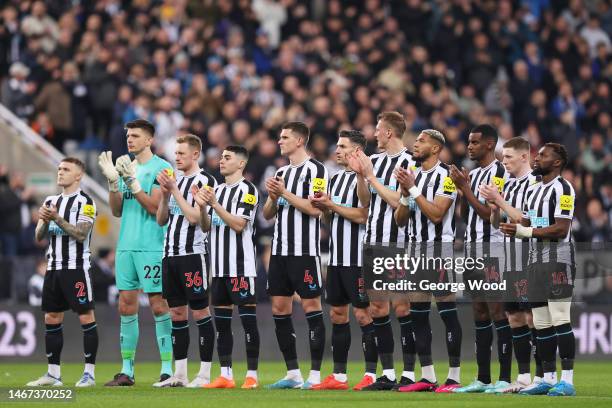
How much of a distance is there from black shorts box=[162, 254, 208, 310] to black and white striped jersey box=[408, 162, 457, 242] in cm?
228

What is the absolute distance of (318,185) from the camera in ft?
48.3

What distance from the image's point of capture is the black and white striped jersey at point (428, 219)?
559 inches

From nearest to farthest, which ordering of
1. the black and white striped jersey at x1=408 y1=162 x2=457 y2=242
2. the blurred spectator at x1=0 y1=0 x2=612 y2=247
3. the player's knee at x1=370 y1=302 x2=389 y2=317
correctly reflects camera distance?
the black and white striped jersey at x1=408 y1=162 x2=457 y2=242, the player's knee at x1=370 y1=302 x2=389 y2=317, the blurred spectator at x1=0 y1=0 x2=612 y2=247

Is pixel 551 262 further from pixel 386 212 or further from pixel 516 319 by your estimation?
pixel 386 212

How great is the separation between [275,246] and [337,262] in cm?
68

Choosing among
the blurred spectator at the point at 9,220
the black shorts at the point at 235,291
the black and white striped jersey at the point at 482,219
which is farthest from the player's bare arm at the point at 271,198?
the blurred spectator at the point at 9,220

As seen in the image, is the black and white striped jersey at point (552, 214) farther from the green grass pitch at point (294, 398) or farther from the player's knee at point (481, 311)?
the green grass pitch at point (294, 398)

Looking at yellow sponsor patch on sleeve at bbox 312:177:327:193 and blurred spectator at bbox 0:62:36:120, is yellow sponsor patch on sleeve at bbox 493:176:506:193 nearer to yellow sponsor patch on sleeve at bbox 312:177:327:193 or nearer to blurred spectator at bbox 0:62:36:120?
yellow sponsor patch on sleeve at bbox 312:177:327:193

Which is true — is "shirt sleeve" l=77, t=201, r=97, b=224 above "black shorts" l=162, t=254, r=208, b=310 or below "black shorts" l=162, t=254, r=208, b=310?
above

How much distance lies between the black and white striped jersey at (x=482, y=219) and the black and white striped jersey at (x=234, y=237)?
2254mm

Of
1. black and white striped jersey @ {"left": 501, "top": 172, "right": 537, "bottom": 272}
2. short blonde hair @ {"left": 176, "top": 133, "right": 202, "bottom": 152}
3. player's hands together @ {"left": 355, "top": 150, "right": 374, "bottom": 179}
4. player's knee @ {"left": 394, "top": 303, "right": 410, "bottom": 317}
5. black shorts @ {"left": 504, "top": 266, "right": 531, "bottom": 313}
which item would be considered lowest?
player's knee @ {"left": 394, "top": 303, "right": 410, "bottom": 317}

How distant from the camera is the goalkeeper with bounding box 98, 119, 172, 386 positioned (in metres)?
15.1

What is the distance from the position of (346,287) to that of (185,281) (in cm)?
169

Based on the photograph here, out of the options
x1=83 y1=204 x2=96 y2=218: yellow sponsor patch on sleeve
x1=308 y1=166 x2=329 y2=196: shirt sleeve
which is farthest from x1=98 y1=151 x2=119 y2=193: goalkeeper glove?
x1=308 y1=166 x2=329 y2=196: shirt sleeve
